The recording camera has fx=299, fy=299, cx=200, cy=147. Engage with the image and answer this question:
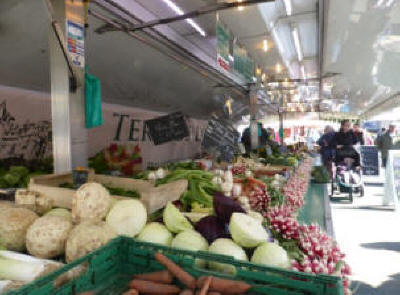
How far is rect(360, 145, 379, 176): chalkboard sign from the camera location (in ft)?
40.4

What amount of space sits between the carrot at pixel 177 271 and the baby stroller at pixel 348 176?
781 centimetres

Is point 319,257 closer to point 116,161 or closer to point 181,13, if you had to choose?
point 116,161

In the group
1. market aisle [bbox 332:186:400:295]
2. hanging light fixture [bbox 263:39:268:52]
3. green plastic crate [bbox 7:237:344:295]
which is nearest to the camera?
green plastic crate [bbox 7:237:344:295]

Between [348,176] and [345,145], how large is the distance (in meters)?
1.00

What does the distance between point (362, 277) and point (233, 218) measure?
3.36 meters

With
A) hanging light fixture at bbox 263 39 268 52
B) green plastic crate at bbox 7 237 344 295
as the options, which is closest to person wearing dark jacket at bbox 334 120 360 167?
hanging light fixture at bbox 263 39 268 52

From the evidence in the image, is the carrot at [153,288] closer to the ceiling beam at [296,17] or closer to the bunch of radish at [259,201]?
the bunch of radish at [259,201]

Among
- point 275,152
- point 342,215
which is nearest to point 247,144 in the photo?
point 275,152

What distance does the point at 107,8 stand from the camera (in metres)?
3.24

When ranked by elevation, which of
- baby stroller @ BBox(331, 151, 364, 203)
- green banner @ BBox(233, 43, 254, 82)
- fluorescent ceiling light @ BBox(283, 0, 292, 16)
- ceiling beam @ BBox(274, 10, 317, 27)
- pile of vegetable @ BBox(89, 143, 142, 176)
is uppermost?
ceiling beam @ BBox(274, 10, 317, 27)

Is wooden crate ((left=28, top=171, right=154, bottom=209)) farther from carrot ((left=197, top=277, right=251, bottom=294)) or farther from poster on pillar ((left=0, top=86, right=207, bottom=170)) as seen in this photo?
poster on pillar ((left=0, top=86, right=207, bottom=170))

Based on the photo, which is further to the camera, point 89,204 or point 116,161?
point 116,161

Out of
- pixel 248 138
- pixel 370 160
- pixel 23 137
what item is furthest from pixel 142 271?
pixel 370 160

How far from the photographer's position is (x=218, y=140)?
606cm
